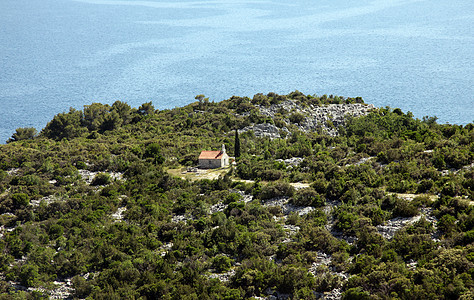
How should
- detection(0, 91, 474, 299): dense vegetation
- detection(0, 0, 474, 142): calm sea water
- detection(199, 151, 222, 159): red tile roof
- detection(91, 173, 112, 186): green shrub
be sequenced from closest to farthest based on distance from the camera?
detection(0, 91, 474, 299): dense vegetation
detection(91, 173, 112, 186): green shrub
detection(199, 151, 222, 159): red tile roof
detection(0, 0, 474, 142): calm sea water

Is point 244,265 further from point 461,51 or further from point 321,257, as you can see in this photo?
point 461,51

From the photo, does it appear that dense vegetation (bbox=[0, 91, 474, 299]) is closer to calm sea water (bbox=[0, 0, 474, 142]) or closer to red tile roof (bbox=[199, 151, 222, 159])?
red tile roof (bbox=[199, 151, 222, 159])

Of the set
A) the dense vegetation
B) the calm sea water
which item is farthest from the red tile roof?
the calm sea water

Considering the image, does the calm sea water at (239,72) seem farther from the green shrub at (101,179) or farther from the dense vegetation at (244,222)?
the green shrub at (101,179)

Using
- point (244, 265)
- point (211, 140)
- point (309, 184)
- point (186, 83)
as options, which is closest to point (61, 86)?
point (186, 83)

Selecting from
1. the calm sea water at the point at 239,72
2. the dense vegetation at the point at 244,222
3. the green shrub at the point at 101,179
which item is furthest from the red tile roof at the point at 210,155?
the calm sea water at the point at 239,72

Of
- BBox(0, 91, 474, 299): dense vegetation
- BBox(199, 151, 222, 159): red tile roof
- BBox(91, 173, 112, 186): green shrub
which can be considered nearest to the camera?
BBox(0, 91, 474, 299): dense vegetation

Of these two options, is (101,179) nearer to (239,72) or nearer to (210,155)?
(210,155)

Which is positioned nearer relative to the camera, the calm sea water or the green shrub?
the green shrub

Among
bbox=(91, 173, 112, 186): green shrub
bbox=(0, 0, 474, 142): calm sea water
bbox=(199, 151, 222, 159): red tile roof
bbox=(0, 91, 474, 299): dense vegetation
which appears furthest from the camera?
bbox=(0, 0, 474, 142): calm sea water

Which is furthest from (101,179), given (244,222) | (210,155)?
(244,222)
